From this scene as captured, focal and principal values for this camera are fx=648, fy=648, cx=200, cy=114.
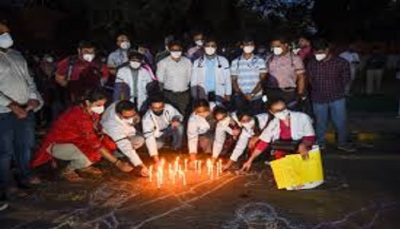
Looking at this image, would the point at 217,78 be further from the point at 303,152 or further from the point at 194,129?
the point at 303,152

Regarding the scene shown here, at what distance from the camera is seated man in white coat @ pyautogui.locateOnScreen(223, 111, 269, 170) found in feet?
29.8

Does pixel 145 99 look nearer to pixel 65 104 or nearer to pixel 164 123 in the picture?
pixel 164 123

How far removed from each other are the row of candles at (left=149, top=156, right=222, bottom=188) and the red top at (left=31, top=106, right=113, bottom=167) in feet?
3.00

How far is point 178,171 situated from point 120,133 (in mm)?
991

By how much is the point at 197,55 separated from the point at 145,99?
1355mm

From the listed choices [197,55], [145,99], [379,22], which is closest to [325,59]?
[197,55]

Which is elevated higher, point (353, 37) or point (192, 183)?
point (353, 37)

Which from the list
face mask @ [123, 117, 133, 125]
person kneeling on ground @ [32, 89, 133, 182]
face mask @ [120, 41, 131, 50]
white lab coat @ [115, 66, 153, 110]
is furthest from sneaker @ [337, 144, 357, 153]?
person kneeling on ground @ [32, 89, 133, 182]

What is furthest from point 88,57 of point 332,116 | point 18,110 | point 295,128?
point 332,116

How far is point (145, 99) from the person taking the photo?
33.7ft

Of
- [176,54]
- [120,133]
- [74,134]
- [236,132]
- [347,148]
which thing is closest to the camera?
[74,134]

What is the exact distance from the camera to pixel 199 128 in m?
9.77

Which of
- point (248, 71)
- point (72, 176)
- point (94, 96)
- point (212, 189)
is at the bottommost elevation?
point (212, 189)

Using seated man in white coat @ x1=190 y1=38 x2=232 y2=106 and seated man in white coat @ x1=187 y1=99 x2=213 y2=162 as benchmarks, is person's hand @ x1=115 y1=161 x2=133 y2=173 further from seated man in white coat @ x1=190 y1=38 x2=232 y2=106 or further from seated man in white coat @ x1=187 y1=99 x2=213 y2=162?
seated man in white coat @ x1=190 y1=38 x2=232 y2=106
